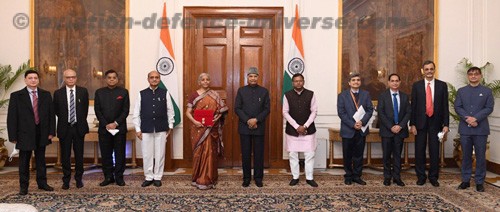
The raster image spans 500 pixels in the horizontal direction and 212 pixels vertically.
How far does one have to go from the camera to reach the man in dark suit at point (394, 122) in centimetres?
564

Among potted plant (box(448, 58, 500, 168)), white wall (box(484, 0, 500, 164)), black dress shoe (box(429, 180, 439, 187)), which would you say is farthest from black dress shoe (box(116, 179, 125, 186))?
white wall (box(484, 0, 500, 164))

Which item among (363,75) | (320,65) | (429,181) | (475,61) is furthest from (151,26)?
(475,61)

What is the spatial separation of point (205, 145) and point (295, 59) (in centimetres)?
224

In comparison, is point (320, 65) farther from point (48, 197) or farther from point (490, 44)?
point (48, 197)

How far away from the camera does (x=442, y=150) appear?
6.98m

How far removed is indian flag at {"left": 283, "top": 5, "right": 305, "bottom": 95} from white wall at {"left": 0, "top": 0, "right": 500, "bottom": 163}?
0.56 ft

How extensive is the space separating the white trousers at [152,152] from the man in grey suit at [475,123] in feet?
12.9

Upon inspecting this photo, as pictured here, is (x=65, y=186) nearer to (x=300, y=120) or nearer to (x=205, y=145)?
(x=205, y=145)

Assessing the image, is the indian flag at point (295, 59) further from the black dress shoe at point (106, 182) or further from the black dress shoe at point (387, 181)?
the black dress shoe at point (106, 182)

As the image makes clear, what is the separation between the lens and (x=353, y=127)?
221 inches

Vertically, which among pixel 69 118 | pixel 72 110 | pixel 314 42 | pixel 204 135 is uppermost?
pixel 314 42

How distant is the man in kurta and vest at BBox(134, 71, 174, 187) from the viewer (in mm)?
5582

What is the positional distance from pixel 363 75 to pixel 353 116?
5.51 ft

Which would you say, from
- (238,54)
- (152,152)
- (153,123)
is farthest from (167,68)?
(152,152)
